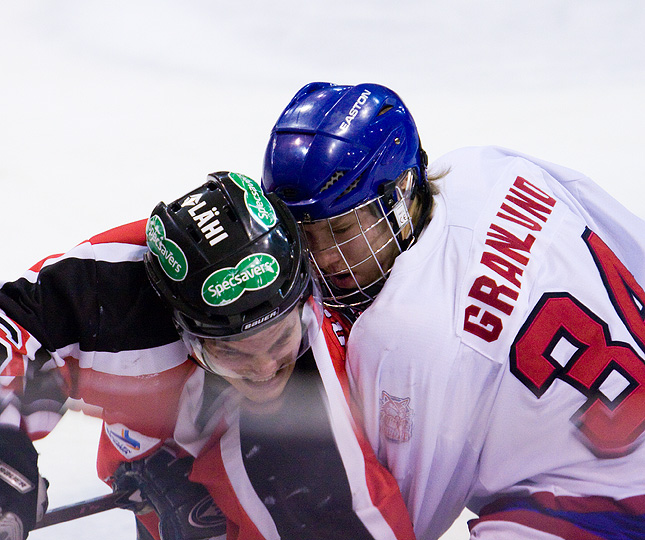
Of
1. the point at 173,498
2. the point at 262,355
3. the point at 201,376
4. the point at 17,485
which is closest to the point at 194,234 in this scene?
the point at 262,355

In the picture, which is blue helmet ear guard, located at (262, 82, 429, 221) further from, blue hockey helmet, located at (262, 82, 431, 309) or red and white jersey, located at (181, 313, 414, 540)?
red and white jersey, located at (181, 313, 414, 540)

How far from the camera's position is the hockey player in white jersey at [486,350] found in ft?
4.15

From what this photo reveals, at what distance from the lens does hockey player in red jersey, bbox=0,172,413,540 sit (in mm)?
1168

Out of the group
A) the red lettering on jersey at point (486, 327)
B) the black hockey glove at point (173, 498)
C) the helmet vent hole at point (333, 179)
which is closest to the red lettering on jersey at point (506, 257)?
the red lettering on jersey at point (486, 327)

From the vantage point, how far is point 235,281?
3.78ft

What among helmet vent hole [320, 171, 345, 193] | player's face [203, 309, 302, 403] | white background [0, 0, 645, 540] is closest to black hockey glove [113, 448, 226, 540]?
player's face [203, 309, 302, 403]

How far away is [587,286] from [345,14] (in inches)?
87.2

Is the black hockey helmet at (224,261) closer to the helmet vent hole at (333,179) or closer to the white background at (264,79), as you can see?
the helmet vent hole at (333,179)

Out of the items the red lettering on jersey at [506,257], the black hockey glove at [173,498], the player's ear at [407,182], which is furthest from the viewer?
the player's ear at [407,182]

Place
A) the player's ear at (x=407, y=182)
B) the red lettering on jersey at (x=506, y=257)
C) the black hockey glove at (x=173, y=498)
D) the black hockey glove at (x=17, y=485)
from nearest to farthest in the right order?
the black hockey glove at (x=17, y=485) < the red lettering on jersey at (x=506, y=257) < the black hockey glove at (x=173, y=498) < the player's ear at (x=407, y=182)

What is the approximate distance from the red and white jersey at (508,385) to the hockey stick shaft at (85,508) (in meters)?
0.51

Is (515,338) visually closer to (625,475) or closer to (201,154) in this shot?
(625,475)

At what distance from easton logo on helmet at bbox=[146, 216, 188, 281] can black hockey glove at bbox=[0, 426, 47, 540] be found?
0.35m

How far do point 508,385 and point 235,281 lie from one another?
52cm
